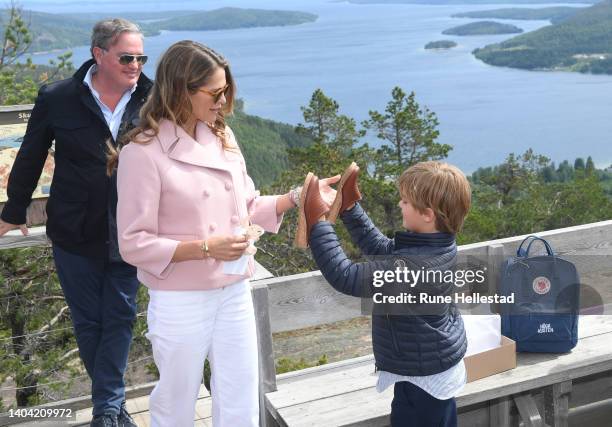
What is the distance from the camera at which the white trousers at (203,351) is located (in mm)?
2230

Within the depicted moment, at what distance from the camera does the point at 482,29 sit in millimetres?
185500

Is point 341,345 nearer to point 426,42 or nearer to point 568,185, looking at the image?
point 568,185

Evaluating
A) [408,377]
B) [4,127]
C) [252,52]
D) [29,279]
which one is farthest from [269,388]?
[252,52]

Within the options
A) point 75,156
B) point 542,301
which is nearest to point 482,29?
point 542,301

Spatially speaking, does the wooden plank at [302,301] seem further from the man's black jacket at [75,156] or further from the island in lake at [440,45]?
the island in lake at [440,45]

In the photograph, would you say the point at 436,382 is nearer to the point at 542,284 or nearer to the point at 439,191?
the point at 439,191

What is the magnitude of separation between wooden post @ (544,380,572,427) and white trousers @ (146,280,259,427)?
128 cm

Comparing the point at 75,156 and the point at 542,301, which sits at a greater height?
the point at 75,156

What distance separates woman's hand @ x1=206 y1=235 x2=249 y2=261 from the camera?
2152mm

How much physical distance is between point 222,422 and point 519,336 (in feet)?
4.26

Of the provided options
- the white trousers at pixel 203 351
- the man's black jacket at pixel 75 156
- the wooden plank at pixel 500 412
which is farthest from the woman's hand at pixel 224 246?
the wooden plank at pixel 500 412

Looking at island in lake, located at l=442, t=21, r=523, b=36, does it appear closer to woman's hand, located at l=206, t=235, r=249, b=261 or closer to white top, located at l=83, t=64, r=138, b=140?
white top, located at l=83, t=64, r=138, b=140

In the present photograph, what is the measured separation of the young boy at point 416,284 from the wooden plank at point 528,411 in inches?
29.3

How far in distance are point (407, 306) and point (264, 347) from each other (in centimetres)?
73
